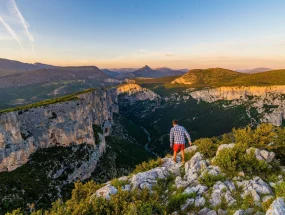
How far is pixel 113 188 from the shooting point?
1544 cm

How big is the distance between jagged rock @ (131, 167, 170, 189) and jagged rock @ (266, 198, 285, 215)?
26.0 feet

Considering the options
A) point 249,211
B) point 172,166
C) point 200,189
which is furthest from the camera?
point 172,166

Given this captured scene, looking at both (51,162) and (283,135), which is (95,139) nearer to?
(51,162)

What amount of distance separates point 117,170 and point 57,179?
96.9 ft

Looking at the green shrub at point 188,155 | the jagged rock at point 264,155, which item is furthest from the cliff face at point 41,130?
the jagged rock at point 264,155

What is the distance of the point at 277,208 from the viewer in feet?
32.8

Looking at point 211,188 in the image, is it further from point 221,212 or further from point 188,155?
point 188,155

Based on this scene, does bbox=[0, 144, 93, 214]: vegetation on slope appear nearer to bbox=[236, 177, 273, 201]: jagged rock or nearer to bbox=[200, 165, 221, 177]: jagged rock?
bbox=[200, 165, 221, 177]: jagged rock

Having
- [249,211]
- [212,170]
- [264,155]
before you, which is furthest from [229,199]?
[264,155]

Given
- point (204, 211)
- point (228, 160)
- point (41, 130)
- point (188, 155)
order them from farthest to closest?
point (41, 130) → point (188, 155) → point (228, 160) → point (204, 211)

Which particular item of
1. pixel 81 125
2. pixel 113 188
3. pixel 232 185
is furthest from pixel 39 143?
pixel 232 185

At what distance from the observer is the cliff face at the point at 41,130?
61.2m

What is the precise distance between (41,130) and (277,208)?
75636 mm

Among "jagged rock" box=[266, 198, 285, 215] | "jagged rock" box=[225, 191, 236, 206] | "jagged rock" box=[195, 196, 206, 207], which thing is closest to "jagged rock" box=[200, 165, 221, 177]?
"jagged rock" box=[225, 191, 236, 206]
